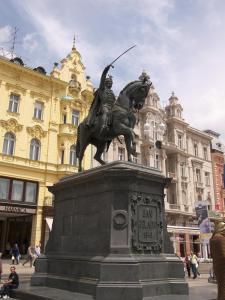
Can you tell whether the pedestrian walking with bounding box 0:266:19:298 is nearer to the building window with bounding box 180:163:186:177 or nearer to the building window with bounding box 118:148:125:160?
the building window with bounding box 118:148:125:160

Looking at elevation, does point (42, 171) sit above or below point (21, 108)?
below

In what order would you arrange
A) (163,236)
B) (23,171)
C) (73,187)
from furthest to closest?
(23,171)
(73,187)
(163,236)

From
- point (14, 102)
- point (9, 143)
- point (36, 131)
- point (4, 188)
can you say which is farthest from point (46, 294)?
point (14, 102)

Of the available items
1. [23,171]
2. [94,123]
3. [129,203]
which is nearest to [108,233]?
[129,203]

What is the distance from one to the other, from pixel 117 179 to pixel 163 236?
185 cm

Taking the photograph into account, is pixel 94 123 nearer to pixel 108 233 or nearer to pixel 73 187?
pixel 73 187

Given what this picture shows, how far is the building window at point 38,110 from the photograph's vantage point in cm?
3023

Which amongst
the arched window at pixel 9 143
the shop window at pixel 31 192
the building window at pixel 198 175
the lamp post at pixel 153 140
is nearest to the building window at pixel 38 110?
the arched window at pixel 9 143

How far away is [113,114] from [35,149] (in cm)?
2136

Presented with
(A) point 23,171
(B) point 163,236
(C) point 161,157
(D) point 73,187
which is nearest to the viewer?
(B) point 163,236

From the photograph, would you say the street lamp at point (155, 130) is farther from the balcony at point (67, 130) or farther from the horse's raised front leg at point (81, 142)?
the horse's raised front leg at point (81, 142)

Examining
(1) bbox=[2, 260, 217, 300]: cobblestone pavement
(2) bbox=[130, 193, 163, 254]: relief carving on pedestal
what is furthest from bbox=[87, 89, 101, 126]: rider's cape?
(1) bbox=[2, 260, 217, 300]: cobblestone pavement

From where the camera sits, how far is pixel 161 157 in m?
39.3

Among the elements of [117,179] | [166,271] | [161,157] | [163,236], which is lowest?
[166,271]
